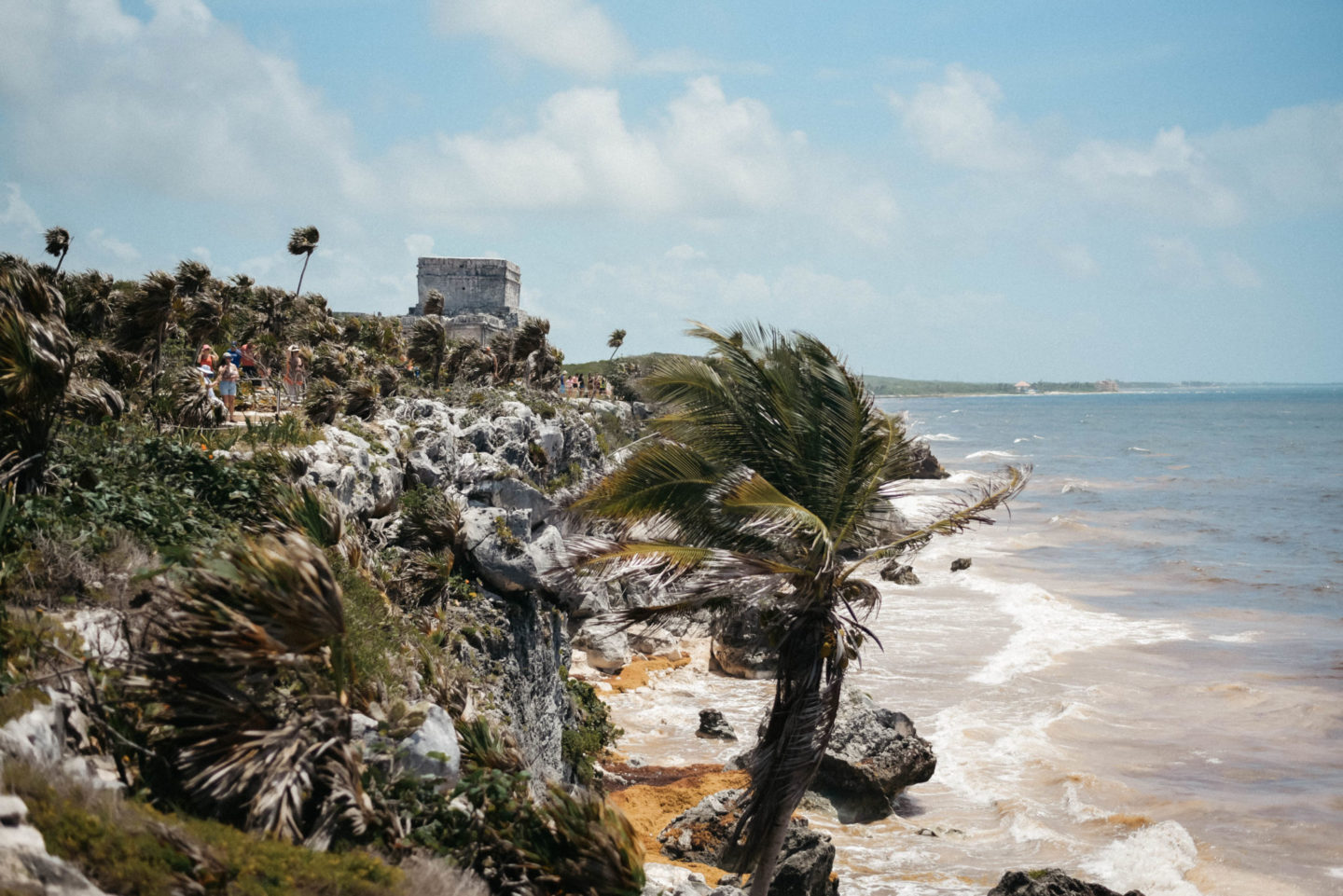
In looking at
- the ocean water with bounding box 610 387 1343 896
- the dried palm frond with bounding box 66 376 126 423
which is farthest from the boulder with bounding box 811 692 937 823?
the dried palm frond with bounding box 66 376 126 423

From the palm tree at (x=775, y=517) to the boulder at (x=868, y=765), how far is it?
6.48 metres

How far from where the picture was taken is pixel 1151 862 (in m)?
13.4

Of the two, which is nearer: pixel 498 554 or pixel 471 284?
pixel 498 554

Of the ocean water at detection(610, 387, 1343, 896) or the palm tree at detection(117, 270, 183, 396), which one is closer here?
the palm tree at detection(117, 270, 183, 396)

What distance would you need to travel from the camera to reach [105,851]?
427 centimetres

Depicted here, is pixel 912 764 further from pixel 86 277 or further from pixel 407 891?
pixel 86 277

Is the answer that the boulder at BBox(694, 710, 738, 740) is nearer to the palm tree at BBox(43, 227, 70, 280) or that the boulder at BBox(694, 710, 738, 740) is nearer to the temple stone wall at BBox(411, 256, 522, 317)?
the palm tree at BBox(43, 227, 70, 280)

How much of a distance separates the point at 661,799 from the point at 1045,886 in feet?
20.0

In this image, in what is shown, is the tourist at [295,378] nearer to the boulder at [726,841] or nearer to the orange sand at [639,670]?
the orange sand at [639,670]

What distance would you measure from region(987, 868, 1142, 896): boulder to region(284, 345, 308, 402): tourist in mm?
14027

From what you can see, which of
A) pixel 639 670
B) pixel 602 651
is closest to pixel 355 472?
pixel 602 651

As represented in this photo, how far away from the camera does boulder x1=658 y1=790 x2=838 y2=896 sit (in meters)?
10.6

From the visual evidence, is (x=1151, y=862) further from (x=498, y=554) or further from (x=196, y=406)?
(x=196, y=406)

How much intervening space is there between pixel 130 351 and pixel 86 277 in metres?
→ 14.2
